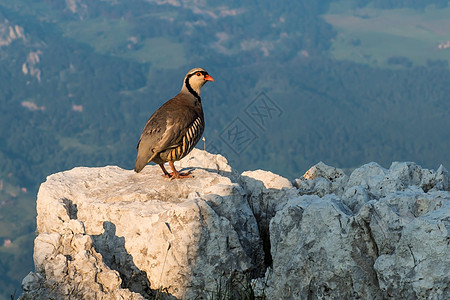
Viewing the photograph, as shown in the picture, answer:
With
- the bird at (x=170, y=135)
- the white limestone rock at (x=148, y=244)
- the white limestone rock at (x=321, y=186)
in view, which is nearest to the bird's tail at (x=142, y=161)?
the bird at (x=170, y=135)

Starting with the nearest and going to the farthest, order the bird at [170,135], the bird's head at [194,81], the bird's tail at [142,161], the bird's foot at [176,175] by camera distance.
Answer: the bird's foot at [176,175] < the bird's tail at [142,161] < the bird at [170,135] < the bird's head at [194,81]

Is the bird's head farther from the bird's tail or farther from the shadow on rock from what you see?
the shadow on rock

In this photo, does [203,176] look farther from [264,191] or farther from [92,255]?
[92,255]

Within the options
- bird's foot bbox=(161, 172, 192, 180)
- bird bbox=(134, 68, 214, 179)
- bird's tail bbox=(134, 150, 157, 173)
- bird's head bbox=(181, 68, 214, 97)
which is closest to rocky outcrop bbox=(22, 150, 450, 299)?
bird's foot bbox=(161, 172, 192, 180)

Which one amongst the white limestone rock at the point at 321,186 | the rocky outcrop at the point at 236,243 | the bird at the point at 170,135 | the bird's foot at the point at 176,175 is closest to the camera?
the rocky outcrop at the point at 236,243

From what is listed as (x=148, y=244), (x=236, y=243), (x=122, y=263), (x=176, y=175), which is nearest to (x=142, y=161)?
(x=176, y=175)

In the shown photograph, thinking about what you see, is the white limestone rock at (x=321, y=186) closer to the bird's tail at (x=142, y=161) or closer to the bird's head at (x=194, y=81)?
the bird's tail at (x=142, y=161)

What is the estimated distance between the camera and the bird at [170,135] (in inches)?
590

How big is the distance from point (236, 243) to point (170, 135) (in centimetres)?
465

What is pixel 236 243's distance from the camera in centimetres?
1145

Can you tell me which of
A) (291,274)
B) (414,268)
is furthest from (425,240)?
(291,274)

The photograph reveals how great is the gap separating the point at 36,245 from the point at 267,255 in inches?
198

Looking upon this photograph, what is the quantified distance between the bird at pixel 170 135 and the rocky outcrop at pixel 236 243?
1407 mm

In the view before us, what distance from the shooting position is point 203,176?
14664 millimetres
